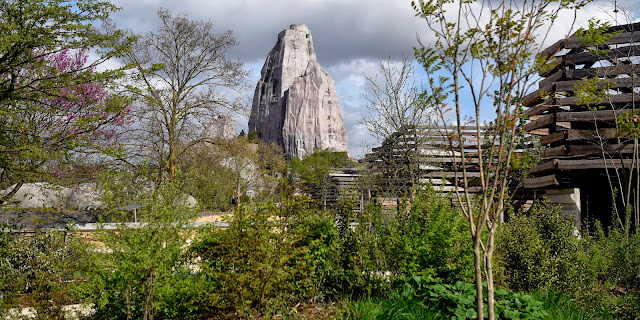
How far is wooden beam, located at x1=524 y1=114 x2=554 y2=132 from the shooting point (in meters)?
10.3

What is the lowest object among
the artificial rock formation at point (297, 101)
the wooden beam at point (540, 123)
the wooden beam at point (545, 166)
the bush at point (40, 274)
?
the bush at point (40, 274)

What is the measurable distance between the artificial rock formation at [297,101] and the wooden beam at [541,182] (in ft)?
247

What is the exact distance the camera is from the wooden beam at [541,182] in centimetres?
1034

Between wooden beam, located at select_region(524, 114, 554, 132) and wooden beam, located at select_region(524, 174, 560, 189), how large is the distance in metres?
1.13

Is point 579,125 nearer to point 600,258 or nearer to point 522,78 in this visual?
point 600,258

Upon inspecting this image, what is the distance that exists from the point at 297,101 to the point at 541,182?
274ft

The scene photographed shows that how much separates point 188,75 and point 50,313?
13577mm

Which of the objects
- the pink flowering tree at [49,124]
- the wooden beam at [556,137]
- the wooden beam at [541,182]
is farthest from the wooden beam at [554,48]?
the pink flowering tree at [49,124]

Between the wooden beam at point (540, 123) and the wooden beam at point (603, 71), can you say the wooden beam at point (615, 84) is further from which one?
the wooden beam at point (540, 123)

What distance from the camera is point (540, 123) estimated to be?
1071cm

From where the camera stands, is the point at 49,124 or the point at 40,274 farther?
the point at 49,124

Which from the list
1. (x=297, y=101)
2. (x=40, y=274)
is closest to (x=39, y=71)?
(x=40, y=274)

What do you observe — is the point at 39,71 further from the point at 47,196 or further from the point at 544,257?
the point at 544,257

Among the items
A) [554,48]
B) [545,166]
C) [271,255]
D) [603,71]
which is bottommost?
[271,255]
